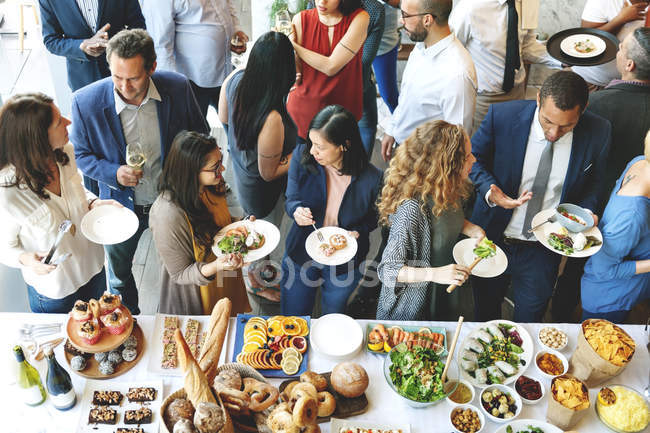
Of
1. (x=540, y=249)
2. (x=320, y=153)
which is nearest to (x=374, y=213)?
(x=320, y=153)

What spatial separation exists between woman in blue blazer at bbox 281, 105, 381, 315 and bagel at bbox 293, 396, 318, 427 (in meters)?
1.38

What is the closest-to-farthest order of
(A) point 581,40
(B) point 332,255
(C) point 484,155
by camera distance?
1. (B) point 332,255
2. (C) point 484,155
3. (A) point 581,40

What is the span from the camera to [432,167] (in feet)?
9.07

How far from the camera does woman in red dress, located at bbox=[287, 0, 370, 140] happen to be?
3871 millimetres

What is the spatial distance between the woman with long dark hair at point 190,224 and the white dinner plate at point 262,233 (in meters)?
0.05

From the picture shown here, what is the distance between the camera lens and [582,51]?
15.0 feet

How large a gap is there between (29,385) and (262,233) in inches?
50.4

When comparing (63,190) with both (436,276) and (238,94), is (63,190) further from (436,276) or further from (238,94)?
(436,276)

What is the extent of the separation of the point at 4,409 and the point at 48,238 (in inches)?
31.2

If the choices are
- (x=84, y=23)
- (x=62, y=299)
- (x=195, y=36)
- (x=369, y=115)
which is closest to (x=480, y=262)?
(x=62, y=299)

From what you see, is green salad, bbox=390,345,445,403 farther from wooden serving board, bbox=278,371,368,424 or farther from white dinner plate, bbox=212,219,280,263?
white dinner plate, bbox=212,219,280,263

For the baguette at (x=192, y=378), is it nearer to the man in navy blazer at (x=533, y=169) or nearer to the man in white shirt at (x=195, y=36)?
the man in navy blazer at (x=533, y=169)

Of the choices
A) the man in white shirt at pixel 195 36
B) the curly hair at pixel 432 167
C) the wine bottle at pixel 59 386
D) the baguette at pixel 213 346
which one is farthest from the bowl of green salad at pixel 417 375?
the man in white shirt at pixel 195 36

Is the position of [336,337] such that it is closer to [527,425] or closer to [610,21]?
[527,425]
